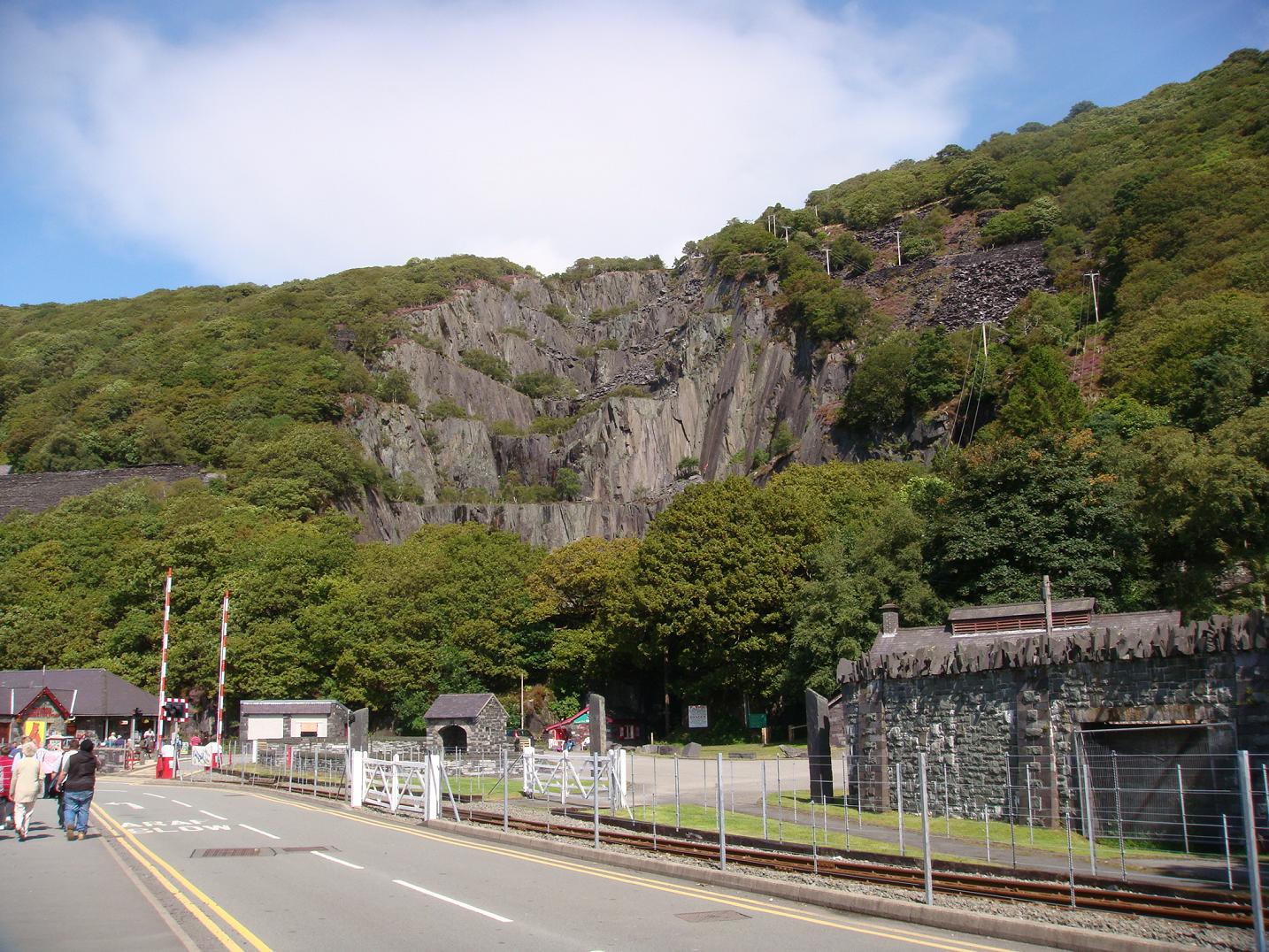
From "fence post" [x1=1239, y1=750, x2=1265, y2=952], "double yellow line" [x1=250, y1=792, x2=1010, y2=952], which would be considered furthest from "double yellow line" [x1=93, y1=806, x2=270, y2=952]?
"fence post" [x1=1239, y1=750, x2=1265, y2=952]

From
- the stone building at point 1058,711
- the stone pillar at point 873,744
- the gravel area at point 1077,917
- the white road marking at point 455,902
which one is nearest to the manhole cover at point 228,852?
the white road marking at point 455,902

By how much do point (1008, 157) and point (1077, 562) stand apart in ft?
390

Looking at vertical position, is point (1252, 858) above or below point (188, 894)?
above

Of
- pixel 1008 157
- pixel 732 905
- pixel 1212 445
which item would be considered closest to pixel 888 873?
pixel 732 905

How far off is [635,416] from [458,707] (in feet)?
230

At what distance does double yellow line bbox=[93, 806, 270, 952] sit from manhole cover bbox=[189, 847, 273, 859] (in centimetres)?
64

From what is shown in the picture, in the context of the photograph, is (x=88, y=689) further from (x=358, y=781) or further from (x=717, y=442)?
(x=717, y=442)

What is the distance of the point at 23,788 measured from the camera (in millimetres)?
18391

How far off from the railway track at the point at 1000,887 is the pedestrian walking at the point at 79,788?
963cm

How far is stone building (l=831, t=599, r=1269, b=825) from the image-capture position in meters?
17.4

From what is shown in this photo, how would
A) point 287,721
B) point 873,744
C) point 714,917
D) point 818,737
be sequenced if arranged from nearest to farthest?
point 714,917, point 873,744, point 818,737, point 287,721

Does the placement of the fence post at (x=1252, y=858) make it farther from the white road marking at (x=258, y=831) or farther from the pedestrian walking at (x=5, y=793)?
the pedestrian walking at (x=5, y=793)

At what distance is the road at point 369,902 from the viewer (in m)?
9.80

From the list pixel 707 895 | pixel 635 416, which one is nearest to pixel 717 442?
pixel 635 416
